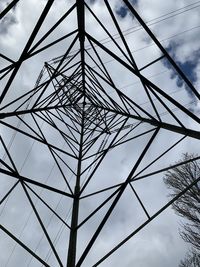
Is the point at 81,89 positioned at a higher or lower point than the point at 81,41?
higher

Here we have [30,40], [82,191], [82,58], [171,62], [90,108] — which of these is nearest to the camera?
[30,40]

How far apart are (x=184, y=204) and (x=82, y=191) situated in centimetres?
796

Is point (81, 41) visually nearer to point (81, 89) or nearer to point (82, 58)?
point (82, 58)

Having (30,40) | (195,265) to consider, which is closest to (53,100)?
(30,40)

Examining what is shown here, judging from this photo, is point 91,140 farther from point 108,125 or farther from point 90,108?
point 90,108

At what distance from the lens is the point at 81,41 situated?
21.4 feet

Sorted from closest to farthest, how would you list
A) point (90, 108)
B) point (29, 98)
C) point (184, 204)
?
point (29, 98) < point (90, 108) < point (184, 204)

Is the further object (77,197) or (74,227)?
(77,197)

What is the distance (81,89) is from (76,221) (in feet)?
16.4

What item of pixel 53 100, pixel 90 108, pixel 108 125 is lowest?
pixel 108 125

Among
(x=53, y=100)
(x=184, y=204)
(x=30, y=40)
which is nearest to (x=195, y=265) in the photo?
(x=184, y=204)

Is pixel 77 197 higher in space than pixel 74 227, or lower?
higher

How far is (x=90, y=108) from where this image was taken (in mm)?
9984

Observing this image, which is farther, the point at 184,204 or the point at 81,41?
the point at 184,204
